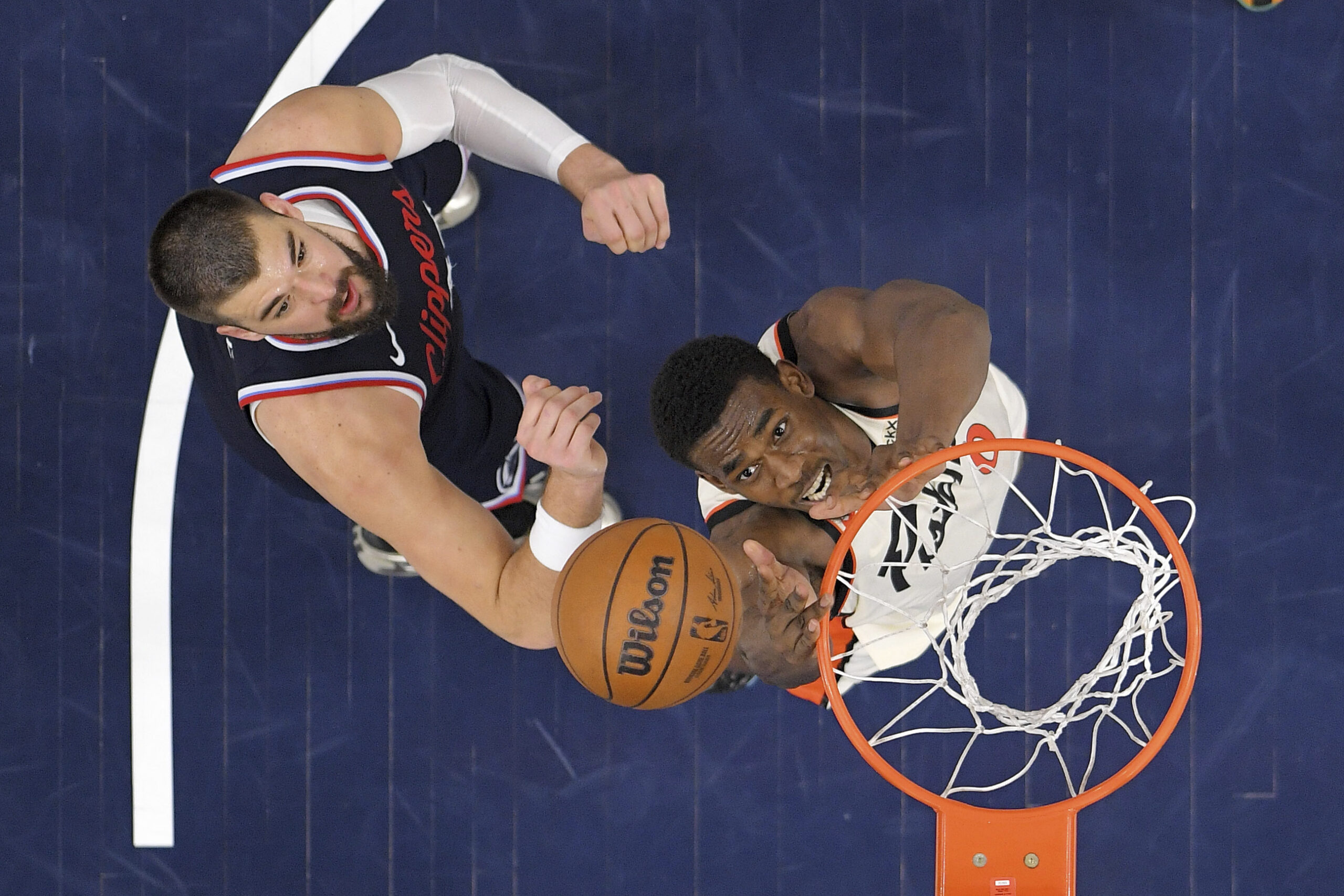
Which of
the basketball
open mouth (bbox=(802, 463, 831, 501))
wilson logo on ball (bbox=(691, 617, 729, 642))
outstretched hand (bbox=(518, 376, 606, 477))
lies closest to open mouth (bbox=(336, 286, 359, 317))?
outstretched hand (bbox=(518, 376, 606, 477))

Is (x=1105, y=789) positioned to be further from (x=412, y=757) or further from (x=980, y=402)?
(x=412, y=757)

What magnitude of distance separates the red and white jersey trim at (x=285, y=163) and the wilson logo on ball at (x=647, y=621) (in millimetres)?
1296

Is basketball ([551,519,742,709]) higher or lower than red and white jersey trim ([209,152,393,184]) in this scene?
lower

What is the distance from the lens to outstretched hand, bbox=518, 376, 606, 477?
6.50ft

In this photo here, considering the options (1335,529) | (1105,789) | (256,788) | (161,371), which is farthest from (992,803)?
(161,371)

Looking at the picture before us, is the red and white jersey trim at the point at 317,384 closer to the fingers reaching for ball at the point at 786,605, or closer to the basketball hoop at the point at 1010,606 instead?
the fingers reaching for ball at the point at 786,605

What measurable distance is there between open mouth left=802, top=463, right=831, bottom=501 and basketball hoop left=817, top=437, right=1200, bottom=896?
137mm

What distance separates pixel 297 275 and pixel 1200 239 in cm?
290

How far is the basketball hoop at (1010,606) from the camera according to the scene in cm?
214

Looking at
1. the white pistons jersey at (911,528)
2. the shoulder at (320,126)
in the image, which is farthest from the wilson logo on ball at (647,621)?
the shoulder at (320,126)

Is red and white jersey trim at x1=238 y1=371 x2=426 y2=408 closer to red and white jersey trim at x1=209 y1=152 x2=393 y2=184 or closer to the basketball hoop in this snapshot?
red and white jersey trim at x1=209 y1=152 x2=393 y2=184

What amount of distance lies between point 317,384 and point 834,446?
1.28m

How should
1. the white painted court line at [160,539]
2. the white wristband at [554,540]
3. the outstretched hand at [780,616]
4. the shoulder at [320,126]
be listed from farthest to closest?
the white painted court line at [160,539], the shoulder at [320,126], the outstretched hand at [780,616], the white wristband at [554,540]

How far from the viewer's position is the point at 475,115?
8.95 feet
